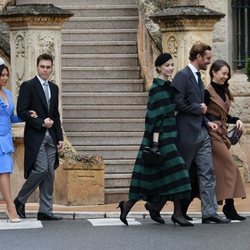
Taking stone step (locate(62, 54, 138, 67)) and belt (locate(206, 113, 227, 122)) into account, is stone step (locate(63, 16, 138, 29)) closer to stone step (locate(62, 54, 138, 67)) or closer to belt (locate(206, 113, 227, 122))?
stone step (locate(62, 54, 138, 67))

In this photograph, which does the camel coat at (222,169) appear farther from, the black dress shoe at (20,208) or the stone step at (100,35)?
the stone step at (100,35)

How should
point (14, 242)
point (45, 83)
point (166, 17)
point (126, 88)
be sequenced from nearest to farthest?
point (14, 242)
point (45, 83)
point (166, 17)
point (126, 88)

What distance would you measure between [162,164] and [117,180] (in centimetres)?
380

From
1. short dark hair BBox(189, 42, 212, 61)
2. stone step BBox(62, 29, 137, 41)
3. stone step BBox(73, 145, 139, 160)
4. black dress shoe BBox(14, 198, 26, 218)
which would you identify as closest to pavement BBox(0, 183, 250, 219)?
black dress shoe BBox(14, 198, 26, 218)

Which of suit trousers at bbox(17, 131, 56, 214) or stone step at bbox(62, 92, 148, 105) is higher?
stone step at bbox(62, 92, 148, 105)

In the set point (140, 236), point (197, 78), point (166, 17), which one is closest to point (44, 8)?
point (166, 17)

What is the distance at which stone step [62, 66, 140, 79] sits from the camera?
2197 cm

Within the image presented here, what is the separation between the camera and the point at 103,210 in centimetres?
1788

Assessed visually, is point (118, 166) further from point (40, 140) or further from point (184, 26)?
point (40, 140)

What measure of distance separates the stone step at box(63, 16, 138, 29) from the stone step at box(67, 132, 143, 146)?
105 inches

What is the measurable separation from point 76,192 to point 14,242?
4.04m

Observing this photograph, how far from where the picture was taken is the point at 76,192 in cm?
1864

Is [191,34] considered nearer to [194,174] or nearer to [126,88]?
[126,88]

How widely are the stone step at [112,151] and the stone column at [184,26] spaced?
1314 millimetres
